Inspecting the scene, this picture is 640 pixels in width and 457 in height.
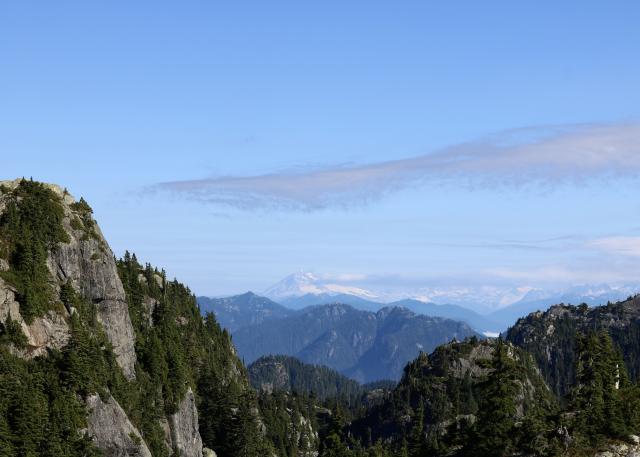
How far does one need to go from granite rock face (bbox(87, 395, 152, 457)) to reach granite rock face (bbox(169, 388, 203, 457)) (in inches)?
1368

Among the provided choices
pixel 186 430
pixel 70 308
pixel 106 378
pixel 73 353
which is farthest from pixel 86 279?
pixel 186 430

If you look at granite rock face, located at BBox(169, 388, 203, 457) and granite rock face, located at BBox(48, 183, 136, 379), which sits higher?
granite rock face, located at BBox(48, 183, 136, 379)

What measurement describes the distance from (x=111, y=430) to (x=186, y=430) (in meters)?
47.4

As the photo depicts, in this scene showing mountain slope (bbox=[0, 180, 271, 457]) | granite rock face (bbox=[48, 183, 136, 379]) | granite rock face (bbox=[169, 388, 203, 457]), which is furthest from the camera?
granite rock face (bbox=[169, 388, 203, 457])

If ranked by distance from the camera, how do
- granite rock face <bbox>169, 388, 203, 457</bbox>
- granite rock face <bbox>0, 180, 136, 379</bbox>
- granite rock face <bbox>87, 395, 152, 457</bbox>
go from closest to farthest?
1. granite rock face <bbox>87, 395, 152, 457</bbox>
2. granite rock face <bbox>0, 180, 136, 379</bbox>
3. granite rock face <bbox>169, 388, 203, 457</bbox>

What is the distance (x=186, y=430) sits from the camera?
16788 centimetres

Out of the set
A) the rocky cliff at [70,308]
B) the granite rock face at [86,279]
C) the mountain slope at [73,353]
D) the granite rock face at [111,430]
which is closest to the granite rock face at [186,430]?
the mountain slope at [73,353]

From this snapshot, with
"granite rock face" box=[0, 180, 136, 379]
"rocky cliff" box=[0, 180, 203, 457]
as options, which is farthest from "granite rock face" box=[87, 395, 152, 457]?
"granite rock face" box=[0, 180, 136, 379]

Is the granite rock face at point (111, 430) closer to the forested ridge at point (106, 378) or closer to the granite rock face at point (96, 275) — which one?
the forested ridge at point (106, 378)

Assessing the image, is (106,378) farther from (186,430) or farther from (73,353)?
(186,430)

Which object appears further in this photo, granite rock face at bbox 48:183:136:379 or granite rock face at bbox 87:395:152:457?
granite rock face at bbox 48:183:136:379

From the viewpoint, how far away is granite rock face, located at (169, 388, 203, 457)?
163 meters

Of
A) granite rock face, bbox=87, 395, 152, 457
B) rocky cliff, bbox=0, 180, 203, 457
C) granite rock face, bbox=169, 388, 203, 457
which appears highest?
rocky cliff, bbox=0, 180, 203, 457

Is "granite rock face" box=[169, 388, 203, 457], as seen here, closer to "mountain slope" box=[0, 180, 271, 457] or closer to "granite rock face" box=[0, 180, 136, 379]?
"mountain slope" box=[0, 180, 271, 457]
